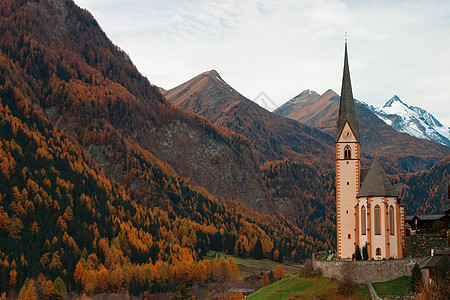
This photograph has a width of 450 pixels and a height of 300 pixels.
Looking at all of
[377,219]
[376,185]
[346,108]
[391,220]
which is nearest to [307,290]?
[377,219]

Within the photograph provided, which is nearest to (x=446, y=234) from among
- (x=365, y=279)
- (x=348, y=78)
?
(x=365, y=279)

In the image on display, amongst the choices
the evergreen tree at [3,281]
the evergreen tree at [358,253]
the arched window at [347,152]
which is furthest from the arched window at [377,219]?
the evergreen tree at [3,281]

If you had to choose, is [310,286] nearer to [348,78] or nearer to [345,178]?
[345,178]

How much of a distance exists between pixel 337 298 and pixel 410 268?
37.2 feet

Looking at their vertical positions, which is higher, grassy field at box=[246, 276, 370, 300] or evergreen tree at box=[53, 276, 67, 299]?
grassy field at box=[246, 276, 370, 300]

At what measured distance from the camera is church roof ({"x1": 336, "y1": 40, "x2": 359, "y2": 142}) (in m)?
135

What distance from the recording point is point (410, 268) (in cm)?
10694

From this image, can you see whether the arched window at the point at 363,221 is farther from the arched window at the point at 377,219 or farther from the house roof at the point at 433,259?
the house roof at the point at 433,259

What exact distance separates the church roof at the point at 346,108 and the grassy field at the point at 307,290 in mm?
29197

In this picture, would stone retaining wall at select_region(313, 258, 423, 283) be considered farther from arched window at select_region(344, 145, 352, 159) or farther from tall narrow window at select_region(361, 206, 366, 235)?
arched window at select_region(344, 145, 352, 159)

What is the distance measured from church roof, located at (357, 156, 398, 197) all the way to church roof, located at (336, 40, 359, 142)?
36.7ft

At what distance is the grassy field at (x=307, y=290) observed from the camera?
108m

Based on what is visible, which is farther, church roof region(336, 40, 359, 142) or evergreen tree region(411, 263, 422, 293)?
church roof region(336, 40, 359, 142)

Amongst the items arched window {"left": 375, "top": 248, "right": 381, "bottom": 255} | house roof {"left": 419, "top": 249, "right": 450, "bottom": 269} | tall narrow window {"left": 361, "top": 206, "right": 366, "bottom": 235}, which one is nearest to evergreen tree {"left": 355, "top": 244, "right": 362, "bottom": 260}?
arched window {"left": 375, "top": 248, "right": 381, "bottom": 255}
